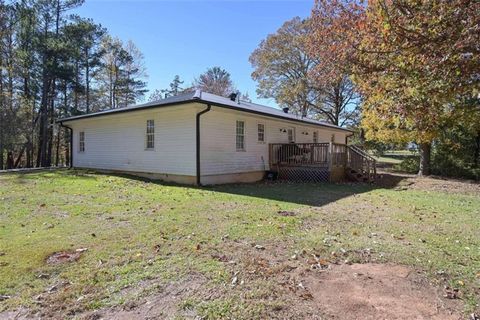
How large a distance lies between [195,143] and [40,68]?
2026cm

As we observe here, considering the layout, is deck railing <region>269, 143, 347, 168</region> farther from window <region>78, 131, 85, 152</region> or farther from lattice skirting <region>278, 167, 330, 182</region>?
window <region>78, 131, 85, 152</region>

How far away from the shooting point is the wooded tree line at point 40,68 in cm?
2347

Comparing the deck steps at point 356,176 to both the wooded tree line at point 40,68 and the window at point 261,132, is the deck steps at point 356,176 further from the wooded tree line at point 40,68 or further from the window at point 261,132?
the wooded tree line at point 40,68

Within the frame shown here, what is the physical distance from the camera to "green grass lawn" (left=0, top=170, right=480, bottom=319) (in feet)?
10.4

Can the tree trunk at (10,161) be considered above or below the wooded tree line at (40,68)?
below

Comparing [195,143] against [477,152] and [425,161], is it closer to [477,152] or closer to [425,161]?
[425,161]

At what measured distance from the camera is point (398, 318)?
108 inches

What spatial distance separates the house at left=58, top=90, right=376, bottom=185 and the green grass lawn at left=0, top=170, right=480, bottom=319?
2.53 m

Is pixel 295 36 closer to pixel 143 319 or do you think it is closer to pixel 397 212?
pixel 397 212

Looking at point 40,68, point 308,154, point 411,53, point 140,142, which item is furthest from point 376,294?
point 40,68

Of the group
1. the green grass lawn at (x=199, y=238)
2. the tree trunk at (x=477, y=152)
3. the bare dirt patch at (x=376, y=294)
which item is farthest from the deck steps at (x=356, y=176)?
the bare dirt patch at (x=376, y=294)

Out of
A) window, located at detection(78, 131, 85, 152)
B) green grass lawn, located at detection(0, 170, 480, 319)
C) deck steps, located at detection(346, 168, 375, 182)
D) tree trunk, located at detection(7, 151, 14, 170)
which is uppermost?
window, located at detection(78, 131, 85, 152)

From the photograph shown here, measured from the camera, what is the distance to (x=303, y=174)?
→ 1364 cm

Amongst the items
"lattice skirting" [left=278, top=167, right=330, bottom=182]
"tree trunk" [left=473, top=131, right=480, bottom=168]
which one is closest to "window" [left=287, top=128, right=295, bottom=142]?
"lattice skirting" [left=278, top=167, right=330, bottom=182]
